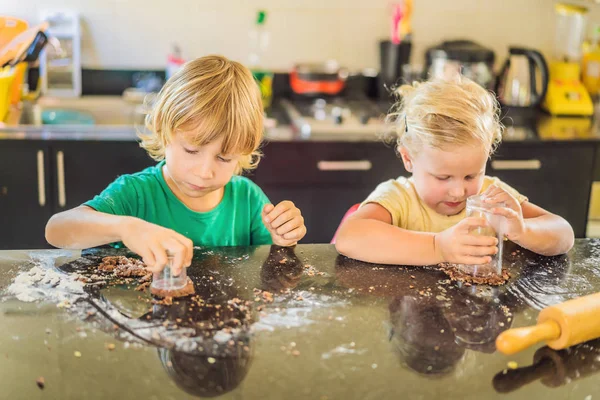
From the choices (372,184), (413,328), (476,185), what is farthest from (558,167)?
(413,328)

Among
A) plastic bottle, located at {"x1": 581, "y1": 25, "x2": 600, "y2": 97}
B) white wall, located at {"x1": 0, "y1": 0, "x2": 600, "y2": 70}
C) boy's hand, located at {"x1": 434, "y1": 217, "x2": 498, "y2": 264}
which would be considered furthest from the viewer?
plastic bottle, located at {"x1": 581, "y1": 25, "x2": 600, "y2": 97}

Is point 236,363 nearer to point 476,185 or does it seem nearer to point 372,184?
point 476,185

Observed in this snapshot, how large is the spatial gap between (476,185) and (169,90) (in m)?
0.60

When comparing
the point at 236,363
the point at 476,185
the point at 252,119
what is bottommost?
the point at 236,363

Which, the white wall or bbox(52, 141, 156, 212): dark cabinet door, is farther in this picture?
the white wall

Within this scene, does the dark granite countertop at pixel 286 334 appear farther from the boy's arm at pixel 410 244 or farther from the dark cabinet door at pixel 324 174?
the dark cabinet door at pixel 324 174

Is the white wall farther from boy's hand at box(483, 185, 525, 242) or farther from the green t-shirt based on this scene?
boy's hand at box(483, 185, 525, 242)

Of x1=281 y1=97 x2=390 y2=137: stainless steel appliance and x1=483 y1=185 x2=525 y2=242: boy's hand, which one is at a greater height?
x1=483 y1=185 x2=525 y2=242: boy's hand

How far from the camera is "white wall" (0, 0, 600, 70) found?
2922 millimetres

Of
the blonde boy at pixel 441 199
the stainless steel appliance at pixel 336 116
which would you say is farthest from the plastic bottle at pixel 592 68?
the blonde boy at pixel 441 199

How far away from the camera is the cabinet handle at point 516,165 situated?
8.62ft

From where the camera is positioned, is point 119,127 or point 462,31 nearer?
point 119,127

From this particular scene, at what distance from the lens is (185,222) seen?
59.9 inches

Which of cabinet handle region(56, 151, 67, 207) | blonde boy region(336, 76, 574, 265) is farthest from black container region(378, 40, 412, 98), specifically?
blonde boy region(336, 76, 574, 265)
